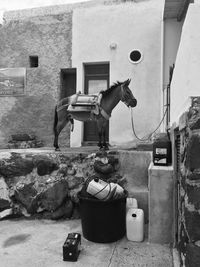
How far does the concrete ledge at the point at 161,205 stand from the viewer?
136 inches

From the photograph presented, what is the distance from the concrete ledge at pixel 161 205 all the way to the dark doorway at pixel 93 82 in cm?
483

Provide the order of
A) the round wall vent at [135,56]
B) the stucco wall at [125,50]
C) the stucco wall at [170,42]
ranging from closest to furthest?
the stucco wall at [170,42], the stucco wall at [125,50], the round wall vent at [135,56]

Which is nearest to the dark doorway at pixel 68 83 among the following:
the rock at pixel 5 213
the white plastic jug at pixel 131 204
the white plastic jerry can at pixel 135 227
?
the rock at pixel 5 213

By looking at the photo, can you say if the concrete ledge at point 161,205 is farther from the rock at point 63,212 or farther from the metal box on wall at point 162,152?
the rock at point 63,212

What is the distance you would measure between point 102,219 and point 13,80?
6740 mm

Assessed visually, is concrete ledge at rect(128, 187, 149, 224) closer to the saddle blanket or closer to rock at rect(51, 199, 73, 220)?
rock at rect(51, 199, 73, 220)

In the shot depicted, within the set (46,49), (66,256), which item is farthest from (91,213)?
(46,49)

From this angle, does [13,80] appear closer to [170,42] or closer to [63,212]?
[170,42]

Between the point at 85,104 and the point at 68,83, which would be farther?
the point at 68,83

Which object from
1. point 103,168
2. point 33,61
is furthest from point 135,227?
point 33,61

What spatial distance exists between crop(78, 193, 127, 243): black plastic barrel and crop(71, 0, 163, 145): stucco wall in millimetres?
4340

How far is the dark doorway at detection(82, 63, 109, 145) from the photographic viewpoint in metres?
8.27

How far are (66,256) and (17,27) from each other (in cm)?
815

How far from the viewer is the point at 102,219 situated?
3.54 meters
